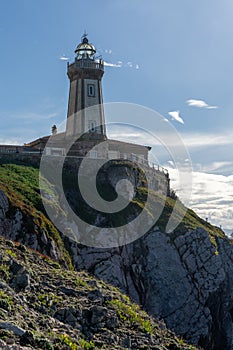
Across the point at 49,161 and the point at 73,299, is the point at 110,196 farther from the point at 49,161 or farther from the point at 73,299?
the point at 73,299

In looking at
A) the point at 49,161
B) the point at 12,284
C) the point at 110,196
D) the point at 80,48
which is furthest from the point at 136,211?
the point at 12,284

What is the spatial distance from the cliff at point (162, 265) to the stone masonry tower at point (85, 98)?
16.4 metres

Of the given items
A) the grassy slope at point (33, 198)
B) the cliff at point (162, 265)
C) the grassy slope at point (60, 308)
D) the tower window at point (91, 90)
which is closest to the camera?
the grassy slope at point (60, 308)

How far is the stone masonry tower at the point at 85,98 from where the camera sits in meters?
72.3

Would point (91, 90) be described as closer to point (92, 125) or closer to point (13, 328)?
point (92, 125)

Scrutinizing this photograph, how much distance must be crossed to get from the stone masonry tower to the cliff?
53.7ft

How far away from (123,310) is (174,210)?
40598 millimetres

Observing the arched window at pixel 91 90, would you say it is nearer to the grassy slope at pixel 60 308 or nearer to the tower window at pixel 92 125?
the tower window at pixel 92 125

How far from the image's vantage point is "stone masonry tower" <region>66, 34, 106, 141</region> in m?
72.3

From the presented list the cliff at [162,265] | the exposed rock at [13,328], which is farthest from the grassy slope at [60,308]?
the cliff at [162,265]

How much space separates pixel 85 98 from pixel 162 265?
30284 mm

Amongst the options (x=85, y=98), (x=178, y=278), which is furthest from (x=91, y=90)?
(x=178, y=278)

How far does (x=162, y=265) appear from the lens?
52.9 m

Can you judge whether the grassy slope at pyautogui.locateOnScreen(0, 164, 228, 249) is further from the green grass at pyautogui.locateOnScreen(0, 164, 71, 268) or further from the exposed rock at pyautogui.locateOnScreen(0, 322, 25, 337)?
the exposed rock at pyautogui.locateOnScreen(0, 322, 25, 337)
